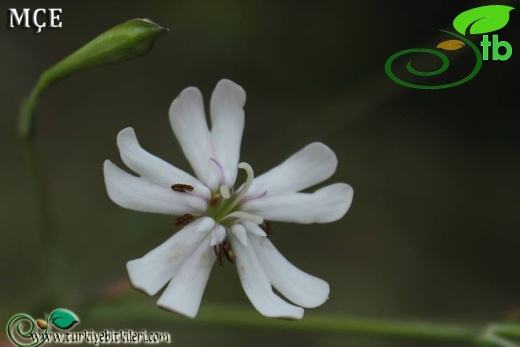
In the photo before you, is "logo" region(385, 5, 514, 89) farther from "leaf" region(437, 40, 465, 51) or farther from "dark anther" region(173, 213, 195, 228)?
"dark anther" region(173, 213, 195, 228)

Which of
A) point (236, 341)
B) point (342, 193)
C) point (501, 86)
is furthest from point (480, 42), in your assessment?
point (236, 341)

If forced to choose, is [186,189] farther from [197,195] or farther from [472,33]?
[472,33]

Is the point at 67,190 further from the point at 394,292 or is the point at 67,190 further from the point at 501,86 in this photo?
the point at 501,86

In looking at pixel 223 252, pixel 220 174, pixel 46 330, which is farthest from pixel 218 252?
pixel 46 330

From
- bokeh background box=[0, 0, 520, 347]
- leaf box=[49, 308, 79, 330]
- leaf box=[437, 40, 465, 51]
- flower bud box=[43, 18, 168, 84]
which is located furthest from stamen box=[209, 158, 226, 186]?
bokeh background box=[0, 0, 520, 347]

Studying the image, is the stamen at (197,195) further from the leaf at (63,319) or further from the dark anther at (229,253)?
the leaf at (63,319)

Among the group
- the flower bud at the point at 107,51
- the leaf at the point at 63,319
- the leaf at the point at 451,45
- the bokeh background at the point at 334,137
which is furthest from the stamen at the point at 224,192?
the bokeh background at the point at 334,137
